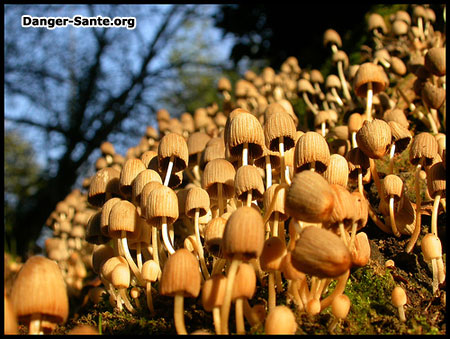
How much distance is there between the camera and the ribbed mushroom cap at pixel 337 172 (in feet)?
4.55

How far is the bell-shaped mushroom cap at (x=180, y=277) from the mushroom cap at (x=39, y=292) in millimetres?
259

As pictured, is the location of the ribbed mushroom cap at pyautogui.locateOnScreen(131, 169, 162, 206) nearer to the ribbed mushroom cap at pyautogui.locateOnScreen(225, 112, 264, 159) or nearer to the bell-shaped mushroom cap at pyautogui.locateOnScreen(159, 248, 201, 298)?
the ribbed mushroom cap at pyautogui.locateOnScreen(225, 112, 264, 159)

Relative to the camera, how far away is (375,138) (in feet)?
4.93

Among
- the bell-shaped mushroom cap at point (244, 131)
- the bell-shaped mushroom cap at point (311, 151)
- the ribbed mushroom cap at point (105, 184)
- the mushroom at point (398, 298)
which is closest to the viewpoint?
the mushroom at point (398, 298)

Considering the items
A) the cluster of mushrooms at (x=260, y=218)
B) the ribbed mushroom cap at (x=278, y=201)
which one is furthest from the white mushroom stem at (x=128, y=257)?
the ribbed mushroom cap at (x=278, y=201)

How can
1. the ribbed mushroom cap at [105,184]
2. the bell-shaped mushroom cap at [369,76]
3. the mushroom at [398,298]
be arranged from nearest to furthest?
the mushroom at [398,298], the ribbed mushroom cap at [105,184], the bell-shaped mushroom cap at [369,76]

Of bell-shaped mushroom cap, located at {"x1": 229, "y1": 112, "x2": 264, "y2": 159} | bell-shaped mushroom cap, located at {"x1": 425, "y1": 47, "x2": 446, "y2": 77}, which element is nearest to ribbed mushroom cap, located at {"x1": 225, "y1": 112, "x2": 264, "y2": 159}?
bell-shaped mushroom cap, located at {"x1": 229, "y1": 112, "x2": 264, "y2": 159}

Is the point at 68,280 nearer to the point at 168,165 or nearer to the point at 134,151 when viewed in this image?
the point at 134,151

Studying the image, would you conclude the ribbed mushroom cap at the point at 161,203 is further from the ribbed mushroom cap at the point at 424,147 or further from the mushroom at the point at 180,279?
the ribbed mushroom cap at the point at 424,147

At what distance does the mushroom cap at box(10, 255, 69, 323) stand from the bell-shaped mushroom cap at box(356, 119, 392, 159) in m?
1.15

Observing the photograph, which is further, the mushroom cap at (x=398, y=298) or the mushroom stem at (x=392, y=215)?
the mushroom stem at (x=392, y=215)

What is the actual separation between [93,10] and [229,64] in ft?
7.19

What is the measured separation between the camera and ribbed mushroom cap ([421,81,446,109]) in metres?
2.19

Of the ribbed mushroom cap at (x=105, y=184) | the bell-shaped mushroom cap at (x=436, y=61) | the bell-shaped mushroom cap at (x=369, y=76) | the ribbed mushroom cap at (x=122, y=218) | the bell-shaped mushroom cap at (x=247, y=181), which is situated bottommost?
the ribbed mushroom cap at (x=122, y=218)
